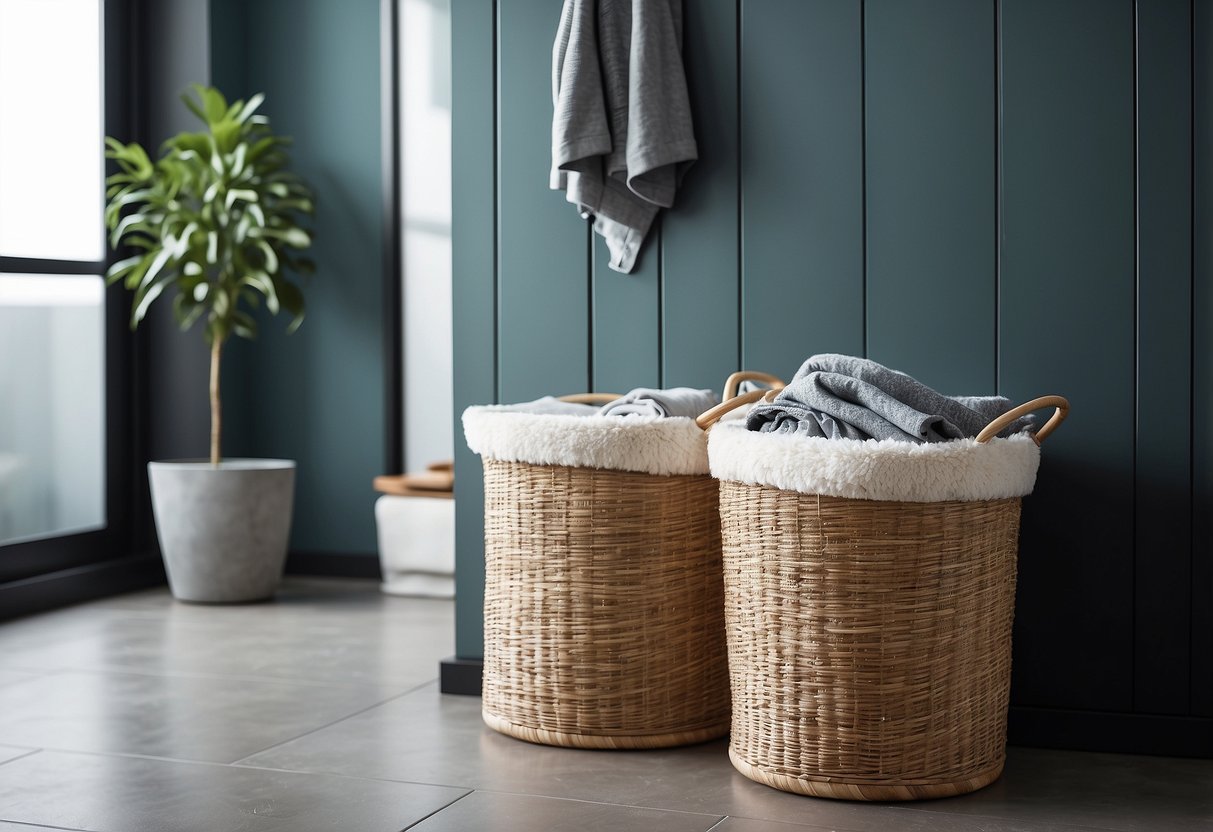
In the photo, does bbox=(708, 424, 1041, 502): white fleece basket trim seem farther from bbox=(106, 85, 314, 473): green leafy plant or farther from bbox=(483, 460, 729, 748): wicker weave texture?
bbox=(106, 85, 314, 473): green leafy plant

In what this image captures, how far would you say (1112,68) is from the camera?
2201 millimetres

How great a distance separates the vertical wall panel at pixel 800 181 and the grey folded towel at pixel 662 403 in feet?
0.61

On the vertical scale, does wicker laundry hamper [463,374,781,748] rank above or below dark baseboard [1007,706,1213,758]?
above

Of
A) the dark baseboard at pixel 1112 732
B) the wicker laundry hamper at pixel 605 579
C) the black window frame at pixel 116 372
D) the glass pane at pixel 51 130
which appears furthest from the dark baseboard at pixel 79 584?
the dark baseboard at pixel 1112 732

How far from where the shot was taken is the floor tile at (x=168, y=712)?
7.42 feet

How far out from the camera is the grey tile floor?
6.10 ft

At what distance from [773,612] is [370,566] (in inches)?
92.2

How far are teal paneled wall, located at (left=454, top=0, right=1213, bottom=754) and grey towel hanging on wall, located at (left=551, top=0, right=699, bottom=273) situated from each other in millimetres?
65

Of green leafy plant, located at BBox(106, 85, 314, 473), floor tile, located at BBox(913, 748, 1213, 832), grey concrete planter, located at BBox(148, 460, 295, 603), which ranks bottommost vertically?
floor tile, located at BBox(913, 748, 1213, 832)

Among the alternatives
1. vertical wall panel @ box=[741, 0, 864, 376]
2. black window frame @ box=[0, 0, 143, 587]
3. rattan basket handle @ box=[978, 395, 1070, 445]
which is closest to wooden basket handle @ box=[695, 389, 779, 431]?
vertical wall panel @ box=[741, 0, 864, 376]

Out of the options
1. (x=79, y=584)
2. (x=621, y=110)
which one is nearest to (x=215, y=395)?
(x=79, y=584)

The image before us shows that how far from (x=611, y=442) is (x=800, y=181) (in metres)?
0.62

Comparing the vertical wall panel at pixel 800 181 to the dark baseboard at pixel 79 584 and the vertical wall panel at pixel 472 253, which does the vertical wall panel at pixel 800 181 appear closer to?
the vertical wall panel at pixel 472 253

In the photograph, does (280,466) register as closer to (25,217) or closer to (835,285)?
(25,217)
